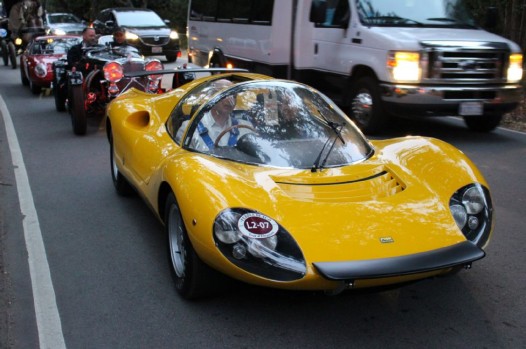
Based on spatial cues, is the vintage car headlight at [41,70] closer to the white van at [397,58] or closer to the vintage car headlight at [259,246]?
the white van at [397,58]

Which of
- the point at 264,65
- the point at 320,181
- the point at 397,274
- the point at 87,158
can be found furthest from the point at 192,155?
the point at 264,65

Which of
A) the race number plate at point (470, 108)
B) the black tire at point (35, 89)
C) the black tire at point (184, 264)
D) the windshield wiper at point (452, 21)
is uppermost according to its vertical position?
the windshield wiper at point (452, 21)

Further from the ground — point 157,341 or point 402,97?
point 402,97

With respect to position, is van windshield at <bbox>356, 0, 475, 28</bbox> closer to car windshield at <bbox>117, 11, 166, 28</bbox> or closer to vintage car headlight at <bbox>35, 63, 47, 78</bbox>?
Result: vintage car headlight at <bbox>35, 63, 47, 78</bbox>

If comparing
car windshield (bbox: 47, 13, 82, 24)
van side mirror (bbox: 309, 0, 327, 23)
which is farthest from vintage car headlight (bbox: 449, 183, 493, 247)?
car windshield (bbox: 47, 13, 82, 24)

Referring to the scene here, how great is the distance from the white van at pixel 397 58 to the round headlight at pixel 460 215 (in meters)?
4.92

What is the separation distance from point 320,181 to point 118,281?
5.13ft

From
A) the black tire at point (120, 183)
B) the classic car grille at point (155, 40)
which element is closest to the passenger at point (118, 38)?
the black tire at point (120, 183)

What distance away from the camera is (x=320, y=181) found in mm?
3979

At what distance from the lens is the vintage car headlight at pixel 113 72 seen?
974 centimetres

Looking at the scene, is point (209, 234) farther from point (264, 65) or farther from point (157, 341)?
point (264, 65)

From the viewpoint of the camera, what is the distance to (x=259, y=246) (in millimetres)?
3322

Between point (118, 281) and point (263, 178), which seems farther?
point (118, 281)

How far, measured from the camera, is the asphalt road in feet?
11.5
